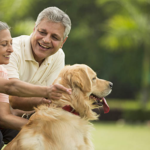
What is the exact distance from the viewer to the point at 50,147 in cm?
356

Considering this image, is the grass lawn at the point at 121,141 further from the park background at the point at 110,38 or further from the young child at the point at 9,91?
the park background at the point at 110,38

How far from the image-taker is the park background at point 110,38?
18125 millimetres

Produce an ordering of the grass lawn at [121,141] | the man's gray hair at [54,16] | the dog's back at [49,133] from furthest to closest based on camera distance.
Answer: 1. the grass lawn at [121,141]
2. the man's gray hair at [54,16]
3. the dog's back at [49,133]

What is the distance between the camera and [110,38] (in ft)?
64.2

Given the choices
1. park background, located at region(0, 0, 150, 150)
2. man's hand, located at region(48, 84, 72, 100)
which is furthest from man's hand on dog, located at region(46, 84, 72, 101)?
park background, located at region(0, 0, 150, 150)

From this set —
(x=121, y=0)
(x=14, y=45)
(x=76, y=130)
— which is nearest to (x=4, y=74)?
(x=14, y=45)

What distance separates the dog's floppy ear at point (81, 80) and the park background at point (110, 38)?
13.3m

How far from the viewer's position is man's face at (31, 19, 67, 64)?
4102 mm

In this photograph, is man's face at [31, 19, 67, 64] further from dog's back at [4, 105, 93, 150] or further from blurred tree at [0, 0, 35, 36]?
blurred tree at [0, 0, 35, 36]

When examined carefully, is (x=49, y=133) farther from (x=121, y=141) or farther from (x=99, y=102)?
(x=121, y=141)

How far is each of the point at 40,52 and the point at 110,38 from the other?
15.6 m

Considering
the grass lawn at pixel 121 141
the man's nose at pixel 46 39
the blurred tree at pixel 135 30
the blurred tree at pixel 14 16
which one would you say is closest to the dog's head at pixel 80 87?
the man's nose at pixel 46 39

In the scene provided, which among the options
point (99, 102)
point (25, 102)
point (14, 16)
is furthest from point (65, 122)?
point (14, 16)

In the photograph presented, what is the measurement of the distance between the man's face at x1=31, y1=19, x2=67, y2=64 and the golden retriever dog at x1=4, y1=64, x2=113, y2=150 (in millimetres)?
529
